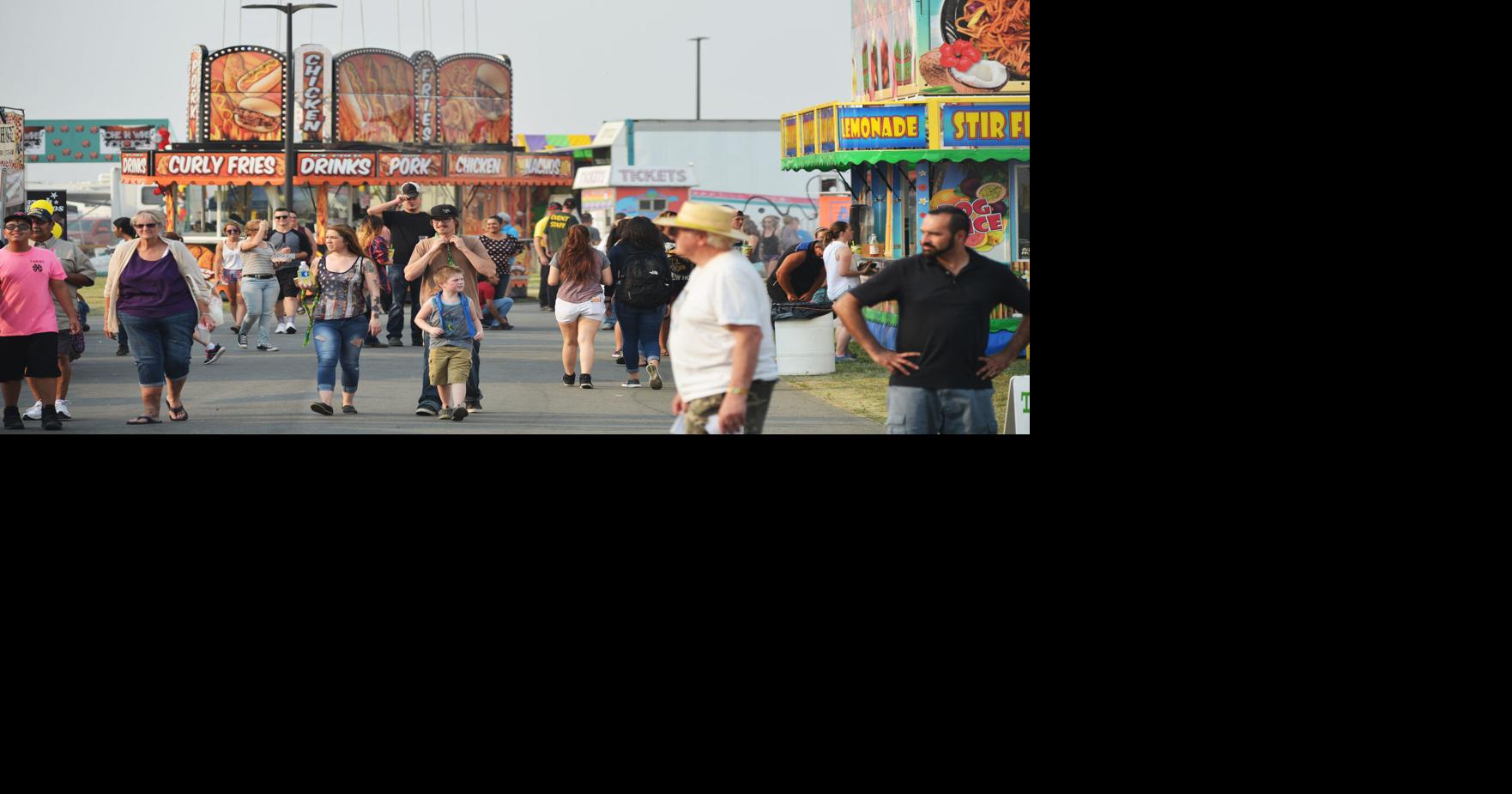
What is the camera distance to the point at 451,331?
10297 mm

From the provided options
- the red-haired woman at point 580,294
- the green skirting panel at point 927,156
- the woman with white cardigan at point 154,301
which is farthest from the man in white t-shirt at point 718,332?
the green skirting panel at point 927,156

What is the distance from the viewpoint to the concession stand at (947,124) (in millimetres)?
14375

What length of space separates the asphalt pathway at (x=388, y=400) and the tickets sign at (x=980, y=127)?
2958mm

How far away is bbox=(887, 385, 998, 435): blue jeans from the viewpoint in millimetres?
6812

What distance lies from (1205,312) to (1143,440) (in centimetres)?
55

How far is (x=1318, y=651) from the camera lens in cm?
598

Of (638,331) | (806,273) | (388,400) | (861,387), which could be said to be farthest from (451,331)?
(806,273)

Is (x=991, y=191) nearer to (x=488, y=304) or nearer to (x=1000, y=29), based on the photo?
(x=1000, y=29)

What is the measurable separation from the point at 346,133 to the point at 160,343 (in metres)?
16.9

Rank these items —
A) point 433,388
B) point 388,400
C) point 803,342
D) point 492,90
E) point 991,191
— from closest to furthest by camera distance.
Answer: point 433,388, point 388,400, point 803,342, point 991,191, point 492,90

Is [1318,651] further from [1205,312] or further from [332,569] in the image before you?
[332,569]

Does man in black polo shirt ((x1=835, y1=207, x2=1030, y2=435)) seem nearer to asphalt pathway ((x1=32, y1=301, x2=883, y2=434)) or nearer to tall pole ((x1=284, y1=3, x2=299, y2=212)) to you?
asphalt pathway ((x1=32, y1=301, x2=883, y2=434))

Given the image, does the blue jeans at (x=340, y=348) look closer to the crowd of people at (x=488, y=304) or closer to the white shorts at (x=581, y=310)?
the crowd of people at (x=488, y=304)

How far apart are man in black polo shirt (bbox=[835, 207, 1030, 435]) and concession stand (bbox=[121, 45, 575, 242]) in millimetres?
19688
